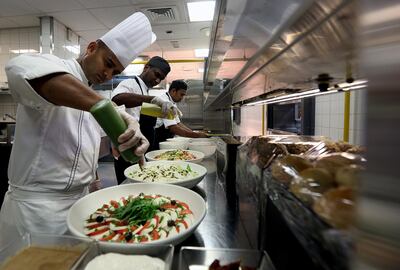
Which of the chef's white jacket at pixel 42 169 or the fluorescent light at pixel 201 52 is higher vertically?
the fluorescent light at pixel 201 52

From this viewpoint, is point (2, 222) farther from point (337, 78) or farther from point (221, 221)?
point (337, 78)

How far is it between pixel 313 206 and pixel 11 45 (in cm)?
618

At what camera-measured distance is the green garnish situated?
2.72 feet

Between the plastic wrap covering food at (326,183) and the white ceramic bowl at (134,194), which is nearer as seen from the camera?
the plastic wrap covering food at (326,183)

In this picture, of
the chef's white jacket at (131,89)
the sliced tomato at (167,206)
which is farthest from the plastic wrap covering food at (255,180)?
the chef's white jacket at (131,89)

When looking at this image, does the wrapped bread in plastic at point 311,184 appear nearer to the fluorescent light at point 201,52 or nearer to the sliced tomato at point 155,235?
the sliced tomato at point 155,235

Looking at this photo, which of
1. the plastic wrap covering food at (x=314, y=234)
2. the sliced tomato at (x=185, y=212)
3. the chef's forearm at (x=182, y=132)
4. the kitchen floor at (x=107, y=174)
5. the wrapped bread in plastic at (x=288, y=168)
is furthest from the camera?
the kitchen floor at (x=107, y=174)

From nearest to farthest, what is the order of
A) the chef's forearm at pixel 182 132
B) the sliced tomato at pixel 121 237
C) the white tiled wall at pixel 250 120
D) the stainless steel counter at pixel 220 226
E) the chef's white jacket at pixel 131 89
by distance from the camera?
the sliced tomato at pixel 121 237
the stainless steel counter at pixel 220 226
the chef's white jacket at pixel 131 89
the chef's forearm at pixel 182 132
the white tiled wall at pixel 250 120

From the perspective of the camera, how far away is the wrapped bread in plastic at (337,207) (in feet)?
1.02

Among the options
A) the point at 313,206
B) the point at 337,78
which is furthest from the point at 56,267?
the point at 337,78

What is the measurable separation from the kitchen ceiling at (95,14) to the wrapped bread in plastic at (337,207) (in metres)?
3.95

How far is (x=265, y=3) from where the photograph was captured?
42 cm

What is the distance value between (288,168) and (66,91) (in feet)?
2.59

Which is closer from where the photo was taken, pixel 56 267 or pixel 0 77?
pixel 56 267
